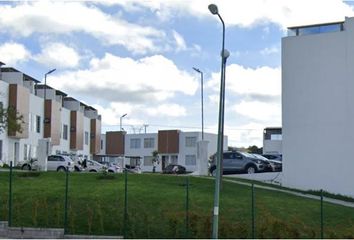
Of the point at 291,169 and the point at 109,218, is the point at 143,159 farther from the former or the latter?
the point at 109,218

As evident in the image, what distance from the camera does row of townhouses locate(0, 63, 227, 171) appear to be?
58.9 metres

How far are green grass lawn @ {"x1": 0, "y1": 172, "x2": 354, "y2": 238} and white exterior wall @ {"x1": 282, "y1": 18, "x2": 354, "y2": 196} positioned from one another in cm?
592

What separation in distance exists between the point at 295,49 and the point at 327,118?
4.42 meters

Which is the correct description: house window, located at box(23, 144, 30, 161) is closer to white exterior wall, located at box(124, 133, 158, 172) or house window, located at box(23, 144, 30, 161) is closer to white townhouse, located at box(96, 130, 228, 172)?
white townhouse, located at box(96, 130, 228, 172)

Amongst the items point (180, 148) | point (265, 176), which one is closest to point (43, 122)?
point (265, 176)

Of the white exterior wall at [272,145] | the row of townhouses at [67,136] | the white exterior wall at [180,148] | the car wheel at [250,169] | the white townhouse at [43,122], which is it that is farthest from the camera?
the white exterior wall at [180,148]

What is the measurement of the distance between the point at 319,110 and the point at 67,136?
47.3m

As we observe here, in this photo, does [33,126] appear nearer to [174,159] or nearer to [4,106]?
[4,106]

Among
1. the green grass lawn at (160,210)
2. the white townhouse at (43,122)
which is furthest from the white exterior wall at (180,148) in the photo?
the green grass lawn at (160,210)

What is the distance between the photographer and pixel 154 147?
105m

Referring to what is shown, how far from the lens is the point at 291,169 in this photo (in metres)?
36.5

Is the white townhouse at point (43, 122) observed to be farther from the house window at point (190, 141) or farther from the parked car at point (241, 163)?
the house window at point (190, 141)

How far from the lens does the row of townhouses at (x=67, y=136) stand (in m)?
58.9

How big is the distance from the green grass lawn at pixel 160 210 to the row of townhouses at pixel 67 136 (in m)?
14.2
